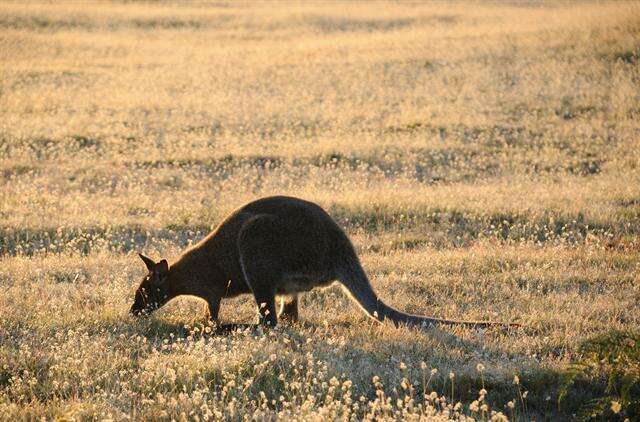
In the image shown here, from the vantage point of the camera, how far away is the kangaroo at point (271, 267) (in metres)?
7.56

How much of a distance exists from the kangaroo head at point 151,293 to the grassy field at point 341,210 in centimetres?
17

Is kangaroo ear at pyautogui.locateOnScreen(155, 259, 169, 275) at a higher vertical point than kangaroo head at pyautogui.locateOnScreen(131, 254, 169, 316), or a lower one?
higher

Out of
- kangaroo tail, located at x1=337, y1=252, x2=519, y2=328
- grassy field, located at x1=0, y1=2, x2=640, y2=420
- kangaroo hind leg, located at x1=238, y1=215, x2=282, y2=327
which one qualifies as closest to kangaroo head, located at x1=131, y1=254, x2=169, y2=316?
grassy field, located at x1=0, y1=2, x2=640, y2=420

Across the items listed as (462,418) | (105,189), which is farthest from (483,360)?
(105,189)

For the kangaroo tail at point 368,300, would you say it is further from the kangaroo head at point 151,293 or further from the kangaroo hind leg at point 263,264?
the kangaroo head at point 151,293

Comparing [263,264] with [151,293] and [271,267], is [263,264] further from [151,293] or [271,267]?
→ [151,293]

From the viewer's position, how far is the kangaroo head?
317 inches

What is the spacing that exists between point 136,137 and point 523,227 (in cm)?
1097

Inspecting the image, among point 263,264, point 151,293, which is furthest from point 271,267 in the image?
point 151,293

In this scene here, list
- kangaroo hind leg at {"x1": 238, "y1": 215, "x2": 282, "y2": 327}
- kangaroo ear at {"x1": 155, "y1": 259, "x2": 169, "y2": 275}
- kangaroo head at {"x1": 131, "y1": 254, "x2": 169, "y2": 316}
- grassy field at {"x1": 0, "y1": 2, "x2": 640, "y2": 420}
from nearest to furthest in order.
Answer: grassy field at {"x1": 0, "y1": 2, "x2": 640, "y2": 420}
kangaroo hind leg at {"x1": 238, "y1": 215, "x2": 282, "y2": 327}
kangaroo ear at {"x1": 155, "y1": 259, "x2": 169, "y2": 275}
kangaroo head at {"x1": 131, "y1": 254, "x2": 169, "y2": 316}

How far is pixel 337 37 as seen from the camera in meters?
42.4

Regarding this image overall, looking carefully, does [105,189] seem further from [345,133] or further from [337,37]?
[337,37]

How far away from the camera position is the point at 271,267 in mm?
7527

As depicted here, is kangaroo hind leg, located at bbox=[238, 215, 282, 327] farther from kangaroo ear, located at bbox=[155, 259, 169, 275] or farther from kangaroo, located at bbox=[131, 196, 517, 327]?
kangaroo ear, located at bbox=[155, 259, 169, 275]
